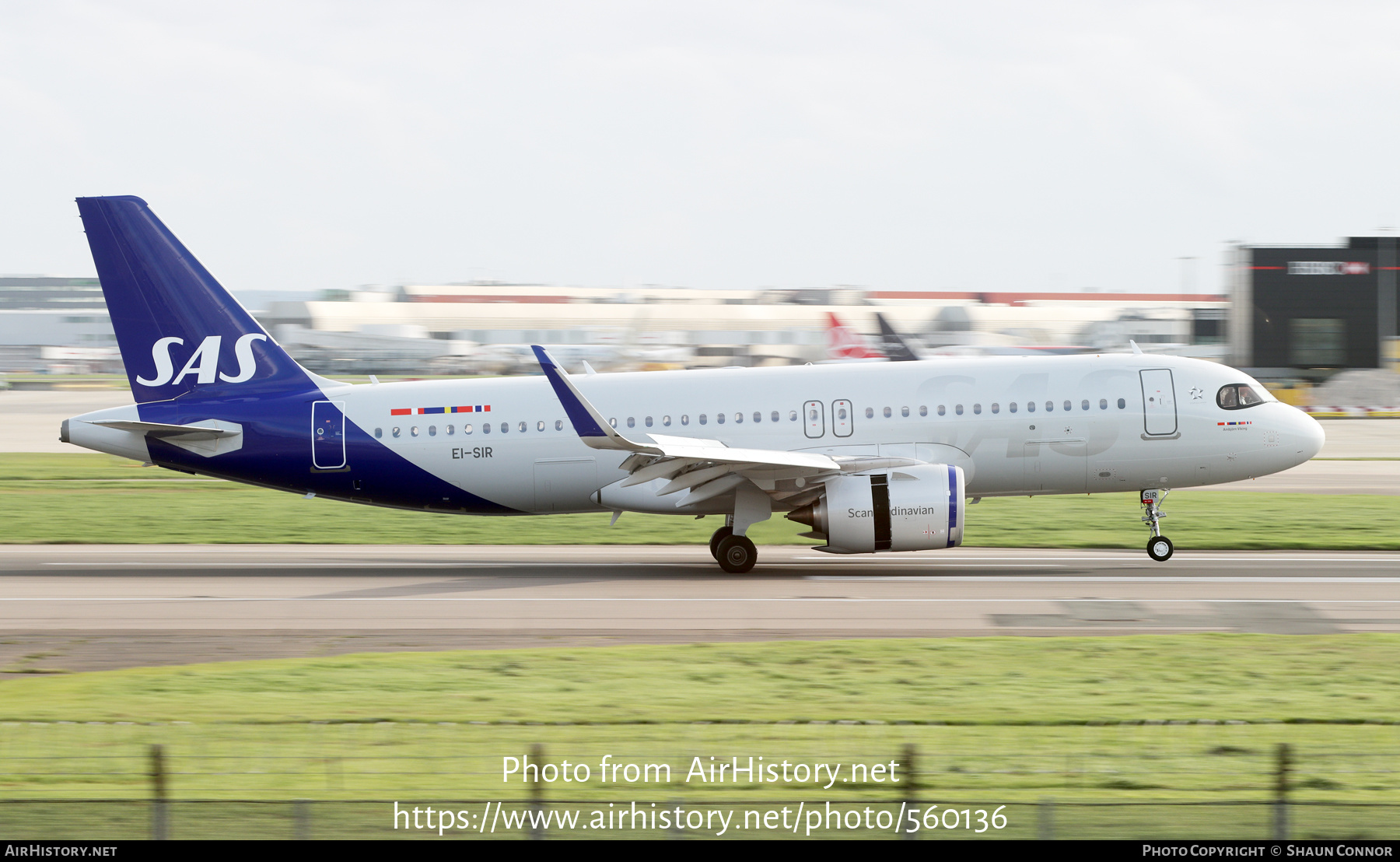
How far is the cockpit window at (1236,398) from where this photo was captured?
75.3 feet

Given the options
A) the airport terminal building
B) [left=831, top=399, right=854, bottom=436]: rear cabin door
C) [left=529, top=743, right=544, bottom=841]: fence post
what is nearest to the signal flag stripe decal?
[left=831, top=399, right=854, bottom=436]: rear cabin door

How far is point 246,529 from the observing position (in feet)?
95.6

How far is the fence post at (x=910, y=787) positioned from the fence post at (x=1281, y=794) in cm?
196

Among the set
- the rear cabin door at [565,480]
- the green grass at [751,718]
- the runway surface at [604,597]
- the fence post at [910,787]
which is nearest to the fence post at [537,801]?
the green grass at [751,718]

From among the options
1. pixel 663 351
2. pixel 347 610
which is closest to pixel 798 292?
pixel 663 351

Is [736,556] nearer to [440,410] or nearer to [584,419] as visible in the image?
[584,419]

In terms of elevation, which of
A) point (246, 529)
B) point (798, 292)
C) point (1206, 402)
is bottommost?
point (246, 529)

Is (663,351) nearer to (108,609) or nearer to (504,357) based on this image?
(504,357)

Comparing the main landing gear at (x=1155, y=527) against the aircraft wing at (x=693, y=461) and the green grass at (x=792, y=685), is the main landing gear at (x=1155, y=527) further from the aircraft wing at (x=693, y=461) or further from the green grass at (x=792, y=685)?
the green grass at (x=792, y=685)

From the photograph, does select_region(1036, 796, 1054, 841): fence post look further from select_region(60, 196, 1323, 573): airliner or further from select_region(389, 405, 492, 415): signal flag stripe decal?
select_region(389, 405, 492, 415): signal flag stripe decal

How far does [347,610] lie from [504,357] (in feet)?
257

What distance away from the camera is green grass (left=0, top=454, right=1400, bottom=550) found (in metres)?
27.0

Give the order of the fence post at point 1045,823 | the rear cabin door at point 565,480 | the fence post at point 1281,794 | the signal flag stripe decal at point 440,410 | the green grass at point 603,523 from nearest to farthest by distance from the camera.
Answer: the fence post at point 1045,823 < the fence post at point 1281,794 < the rear cabin door at point 565,480 < the signal flag stripe decal at point 440,410 < the green grass at point 603,523

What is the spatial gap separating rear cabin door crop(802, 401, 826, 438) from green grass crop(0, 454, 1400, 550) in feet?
16.3
